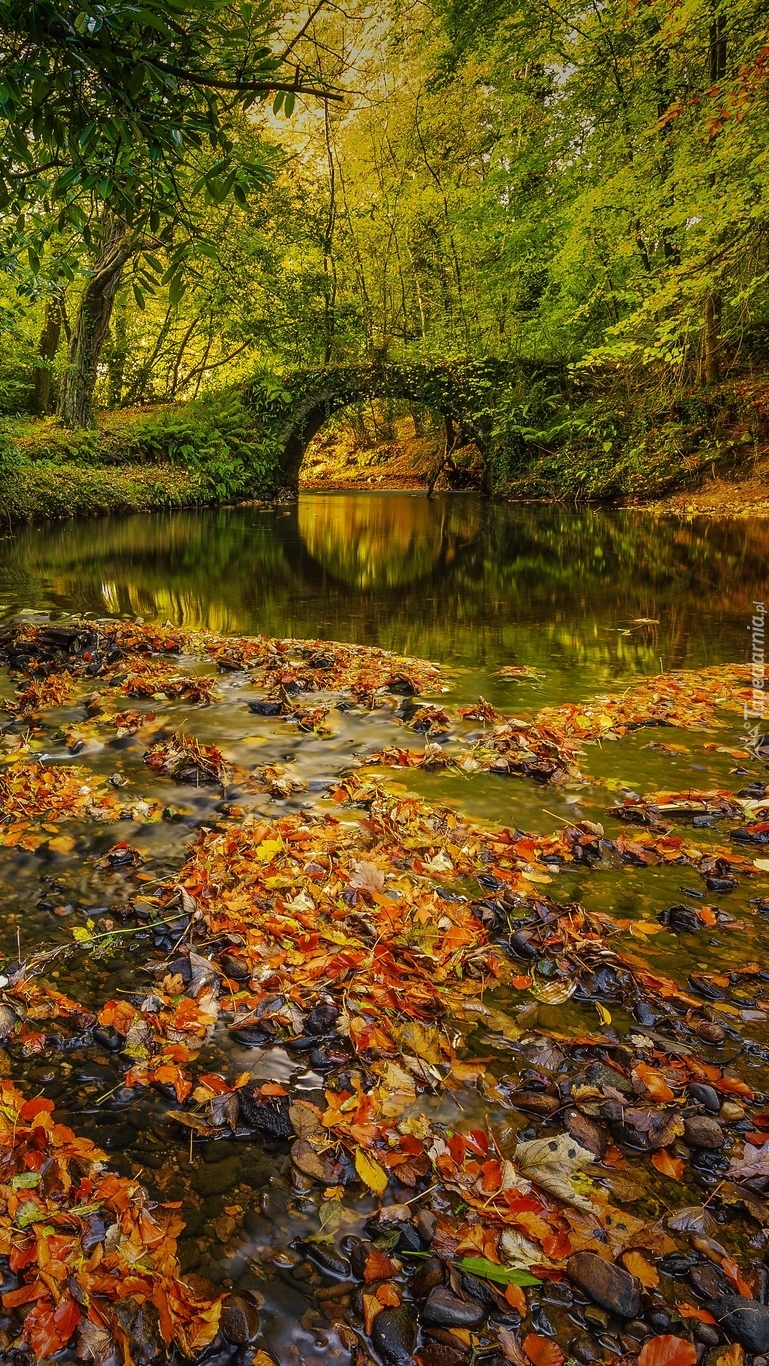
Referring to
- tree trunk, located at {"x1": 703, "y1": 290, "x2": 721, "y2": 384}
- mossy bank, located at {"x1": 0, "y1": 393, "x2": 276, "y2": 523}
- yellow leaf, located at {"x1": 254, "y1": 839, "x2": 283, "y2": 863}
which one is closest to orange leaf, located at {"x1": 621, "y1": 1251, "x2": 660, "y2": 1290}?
yellow leaf, located at {"x1": 254, "y1": 839, "x2": 283, "y2": 863}

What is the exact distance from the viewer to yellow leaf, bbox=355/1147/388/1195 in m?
1.78

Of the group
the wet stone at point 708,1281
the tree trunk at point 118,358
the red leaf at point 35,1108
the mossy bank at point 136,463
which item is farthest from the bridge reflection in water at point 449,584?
the tree trunk at point 118,358

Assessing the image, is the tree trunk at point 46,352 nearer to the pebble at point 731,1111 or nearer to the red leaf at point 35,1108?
the red leaf at point 35,1108

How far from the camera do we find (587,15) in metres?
17.8

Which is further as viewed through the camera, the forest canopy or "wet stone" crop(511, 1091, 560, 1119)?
the forest canopy

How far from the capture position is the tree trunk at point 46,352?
2448 centimetres

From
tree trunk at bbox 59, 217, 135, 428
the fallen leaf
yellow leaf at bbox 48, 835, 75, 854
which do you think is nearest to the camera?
the fallen leaf

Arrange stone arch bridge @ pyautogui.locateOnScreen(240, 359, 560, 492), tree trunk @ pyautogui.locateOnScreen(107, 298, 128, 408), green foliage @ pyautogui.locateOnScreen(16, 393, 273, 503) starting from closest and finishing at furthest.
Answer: green foliage @ pyautogui.locateOnScreen(16, 393, 273, 503) → stone arch bridge @ pyautogui.locateOnScreen(240, 359, 560, 492) → tree trunk @ pyautogui.locateOnScreen(107, 298, 128, 408)

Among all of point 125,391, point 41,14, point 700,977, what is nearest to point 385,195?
point 125,391

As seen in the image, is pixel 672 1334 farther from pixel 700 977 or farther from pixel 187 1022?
pixel 187 1022

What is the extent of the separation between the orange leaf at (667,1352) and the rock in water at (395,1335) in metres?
0.48

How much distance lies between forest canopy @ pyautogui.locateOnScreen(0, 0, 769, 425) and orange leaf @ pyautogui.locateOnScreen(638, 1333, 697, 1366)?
142 inches

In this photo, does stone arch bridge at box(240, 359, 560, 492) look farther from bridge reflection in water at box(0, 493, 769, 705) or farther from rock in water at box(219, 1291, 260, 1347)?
rock in water at box(219, 1291, 260, 1347)

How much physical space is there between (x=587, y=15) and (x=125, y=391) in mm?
22240
